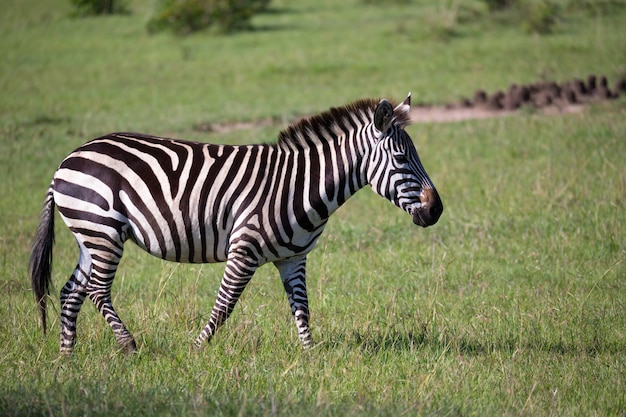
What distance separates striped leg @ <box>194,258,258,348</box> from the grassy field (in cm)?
15

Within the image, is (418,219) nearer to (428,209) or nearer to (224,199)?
(428,209)

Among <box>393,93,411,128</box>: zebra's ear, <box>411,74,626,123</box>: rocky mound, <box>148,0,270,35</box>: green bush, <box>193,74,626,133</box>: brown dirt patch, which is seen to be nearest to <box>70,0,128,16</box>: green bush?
<box>148,0,270,35</box>: green bush

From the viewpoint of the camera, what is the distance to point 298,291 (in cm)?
633

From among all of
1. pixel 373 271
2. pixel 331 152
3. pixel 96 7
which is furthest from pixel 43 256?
pixel 96 7

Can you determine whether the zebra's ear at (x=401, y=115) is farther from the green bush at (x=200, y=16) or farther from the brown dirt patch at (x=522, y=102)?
the green bush at (x=200, y=16)

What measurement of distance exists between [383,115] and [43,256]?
271cm

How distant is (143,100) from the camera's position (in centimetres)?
1794

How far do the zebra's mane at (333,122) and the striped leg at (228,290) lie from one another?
39.6 inches

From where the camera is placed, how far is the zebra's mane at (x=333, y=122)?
625cm

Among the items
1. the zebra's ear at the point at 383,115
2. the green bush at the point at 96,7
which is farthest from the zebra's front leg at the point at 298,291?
the green bush at the point at 96,7

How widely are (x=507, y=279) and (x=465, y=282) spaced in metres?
0.42

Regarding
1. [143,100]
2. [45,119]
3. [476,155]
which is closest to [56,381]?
[476,155]

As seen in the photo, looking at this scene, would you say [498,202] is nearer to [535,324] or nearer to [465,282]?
[465,282]

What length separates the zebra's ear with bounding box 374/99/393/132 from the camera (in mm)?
5920
